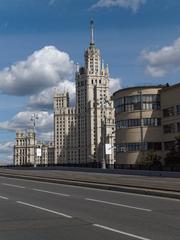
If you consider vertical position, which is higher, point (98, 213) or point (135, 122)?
point (135, 122)

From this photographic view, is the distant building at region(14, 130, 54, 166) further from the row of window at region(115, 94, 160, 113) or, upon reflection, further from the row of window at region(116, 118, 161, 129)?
the row of window at region(115, 94, 160, 113)

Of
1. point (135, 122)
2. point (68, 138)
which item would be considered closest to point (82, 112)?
point (68, 138)

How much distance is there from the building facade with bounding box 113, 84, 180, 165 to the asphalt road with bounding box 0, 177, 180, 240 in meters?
85.9

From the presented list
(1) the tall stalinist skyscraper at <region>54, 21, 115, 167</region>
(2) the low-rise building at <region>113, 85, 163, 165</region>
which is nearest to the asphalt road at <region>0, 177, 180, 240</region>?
(2) the low-rise building at <region>113, 85, 163, 165</region>

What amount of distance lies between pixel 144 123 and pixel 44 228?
96.6m

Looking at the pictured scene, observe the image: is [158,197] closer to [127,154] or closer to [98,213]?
[98,213]

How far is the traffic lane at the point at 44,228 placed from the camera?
1141 cm

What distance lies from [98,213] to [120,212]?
2.47 ft

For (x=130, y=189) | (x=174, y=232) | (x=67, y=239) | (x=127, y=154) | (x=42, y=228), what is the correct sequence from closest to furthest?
(x=67, y=239), (x=174, y=232), (x=42, y=228), (x=130, y=189), (x=127, y=154)

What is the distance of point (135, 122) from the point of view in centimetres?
10856

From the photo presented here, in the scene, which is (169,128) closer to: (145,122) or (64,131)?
(145,122)

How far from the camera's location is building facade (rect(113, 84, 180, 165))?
350 ft

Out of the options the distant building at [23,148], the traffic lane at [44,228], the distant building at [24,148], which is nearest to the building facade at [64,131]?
the distant building at [24,148]

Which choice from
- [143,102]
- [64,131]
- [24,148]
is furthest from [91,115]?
[143,102]
